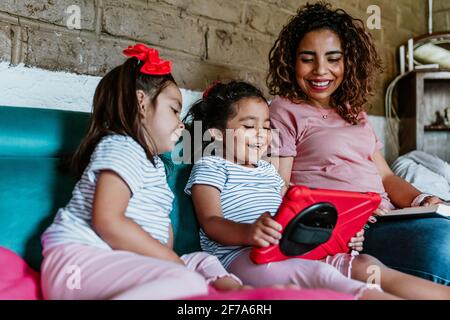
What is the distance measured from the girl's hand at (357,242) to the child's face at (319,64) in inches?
20.8

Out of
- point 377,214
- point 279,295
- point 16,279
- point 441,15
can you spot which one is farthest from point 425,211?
point 441,15

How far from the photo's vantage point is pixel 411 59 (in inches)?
109

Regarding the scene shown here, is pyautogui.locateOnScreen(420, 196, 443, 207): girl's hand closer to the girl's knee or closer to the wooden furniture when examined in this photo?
the girl's knee

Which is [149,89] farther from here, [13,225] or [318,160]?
[318,160]

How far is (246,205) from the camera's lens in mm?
1360

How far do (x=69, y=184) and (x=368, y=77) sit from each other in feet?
3.54

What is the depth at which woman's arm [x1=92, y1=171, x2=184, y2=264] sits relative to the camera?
1.02 meters

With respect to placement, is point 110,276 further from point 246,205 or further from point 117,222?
point 246,205

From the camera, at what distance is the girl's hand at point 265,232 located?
3.53ft

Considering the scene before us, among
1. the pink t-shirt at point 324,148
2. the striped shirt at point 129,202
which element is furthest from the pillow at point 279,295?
the pink t-shirt at point 324,148

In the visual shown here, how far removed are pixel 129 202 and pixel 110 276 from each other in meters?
0.22

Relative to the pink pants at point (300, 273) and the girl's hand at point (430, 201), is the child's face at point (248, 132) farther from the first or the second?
the girl's hand at point (430, 201)

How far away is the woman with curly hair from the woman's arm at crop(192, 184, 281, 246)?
0.33 metres
